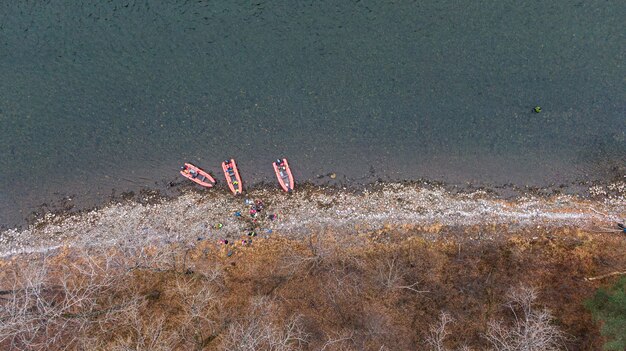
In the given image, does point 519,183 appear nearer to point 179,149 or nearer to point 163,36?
point 179,149

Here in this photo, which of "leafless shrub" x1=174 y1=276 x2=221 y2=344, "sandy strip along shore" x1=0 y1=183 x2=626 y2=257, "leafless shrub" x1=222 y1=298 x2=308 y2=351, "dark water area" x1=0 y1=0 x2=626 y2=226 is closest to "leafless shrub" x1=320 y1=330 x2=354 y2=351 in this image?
"leafless shrub" x1=222 y1=298 x2=308 y2=351

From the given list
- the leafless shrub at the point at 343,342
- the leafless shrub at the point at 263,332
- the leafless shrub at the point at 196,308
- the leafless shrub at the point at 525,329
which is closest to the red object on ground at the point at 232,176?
the leafless shrub at the point at 196,308

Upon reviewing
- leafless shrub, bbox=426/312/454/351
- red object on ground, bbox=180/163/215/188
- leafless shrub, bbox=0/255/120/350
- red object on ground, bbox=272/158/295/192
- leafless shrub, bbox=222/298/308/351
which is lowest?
leafless shrub, bbox=426/312/454/351

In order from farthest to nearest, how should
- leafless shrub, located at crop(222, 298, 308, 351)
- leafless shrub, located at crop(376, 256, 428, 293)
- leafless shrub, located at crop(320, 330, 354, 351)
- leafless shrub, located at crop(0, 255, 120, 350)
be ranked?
leafless shrub, located at crop(376, 256, 428, 293) < leafless shrub, located at crop(320, 330, 354, 351) < leafless shrub, located at crop(222, 298, 308, 351) < leafless shrub, located at crop(0, 255, 120, 350)

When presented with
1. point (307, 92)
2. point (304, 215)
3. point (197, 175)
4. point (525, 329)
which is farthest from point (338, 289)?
point (307, 92)

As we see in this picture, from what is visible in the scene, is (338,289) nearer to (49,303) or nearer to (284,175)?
(284,175)

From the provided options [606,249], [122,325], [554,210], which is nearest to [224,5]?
[122,325]

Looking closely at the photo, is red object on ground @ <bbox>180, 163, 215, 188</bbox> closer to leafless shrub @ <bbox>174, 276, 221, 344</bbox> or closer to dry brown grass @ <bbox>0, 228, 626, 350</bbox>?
dry brown grass @ <bbox>0, 228, 626, 350</bbox>
